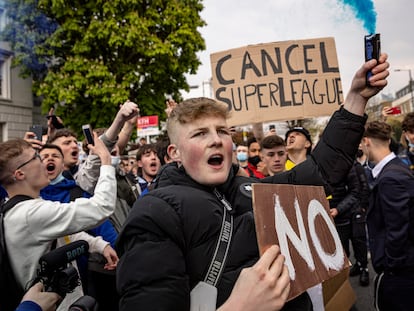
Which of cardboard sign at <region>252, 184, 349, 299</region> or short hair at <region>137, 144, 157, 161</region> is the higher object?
short hair at <region>137, 144, 157, 161</region>

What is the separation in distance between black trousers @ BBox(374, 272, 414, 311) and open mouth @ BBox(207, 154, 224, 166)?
5.88 ft

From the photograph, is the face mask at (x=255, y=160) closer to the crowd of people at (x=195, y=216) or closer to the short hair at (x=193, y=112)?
the crowd of people at (x=195, y=216)

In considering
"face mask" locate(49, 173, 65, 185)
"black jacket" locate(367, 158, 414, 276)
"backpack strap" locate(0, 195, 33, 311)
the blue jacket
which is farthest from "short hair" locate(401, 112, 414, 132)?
"backpack strap" locate(0, 195, 33, 311)

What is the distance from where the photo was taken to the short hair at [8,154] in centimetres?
223

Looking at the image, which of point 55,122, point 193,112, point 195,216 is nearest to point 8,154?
point 193,112

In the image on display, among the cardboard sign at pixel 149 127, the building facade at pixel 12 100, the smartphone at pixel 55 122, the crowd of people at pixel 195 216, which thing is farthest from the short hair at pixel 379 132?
the building facade at pixel 12 100

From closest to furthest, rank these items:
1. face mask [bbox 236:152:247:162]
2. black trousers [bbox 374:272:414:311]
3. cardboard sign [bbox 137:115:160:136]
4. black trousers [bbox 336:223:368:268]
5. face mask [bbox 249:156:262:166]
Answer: black trousers [bbox 374:272:414:311], black trousers [bbox 336:223:368:268], face mask [bbox 236:152:247:162], face mask [bbox 249:156:262:166], cardboard sign [bbox 137:115:160:136]

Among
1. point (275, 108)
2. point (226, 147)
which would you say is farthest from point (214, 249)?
point (275, 108)

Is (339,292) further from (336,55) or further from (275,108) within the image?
(336,55)

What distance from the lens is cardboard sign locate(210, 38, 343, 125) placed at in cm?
405

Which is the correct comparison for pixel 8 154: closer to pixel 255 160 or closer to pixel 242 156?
pixel 242 156

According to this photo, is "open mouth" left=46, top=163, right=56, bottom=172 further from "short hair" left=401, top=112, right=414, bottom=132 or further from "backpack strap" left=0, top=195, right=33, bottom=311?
"short hair" left=401, top=112, right=414, bottom=132

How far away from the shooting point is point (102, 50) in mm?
17922

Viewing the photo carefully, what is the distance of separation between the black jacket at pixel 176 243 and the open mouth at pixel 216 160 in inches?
4.1
